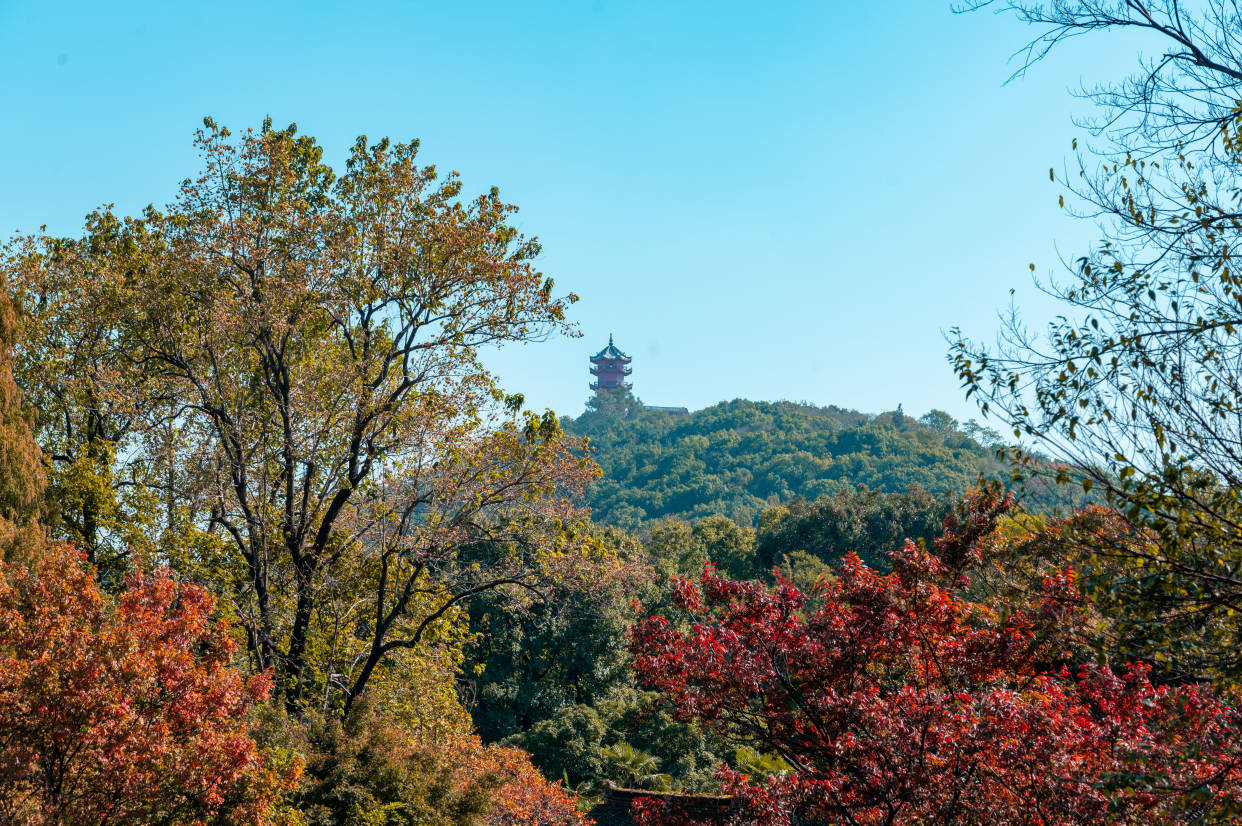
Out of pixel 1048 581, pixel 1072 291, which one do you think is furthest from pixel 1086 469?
pixel 1048 581

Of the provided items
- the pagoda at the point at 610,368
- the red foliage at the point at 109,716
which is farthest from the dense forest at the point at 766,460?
the red foliage at the point at 109,716

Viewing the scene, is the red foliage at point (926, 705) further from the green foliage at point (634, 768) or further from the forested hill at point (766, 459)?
the forested hill at point (766, 459)

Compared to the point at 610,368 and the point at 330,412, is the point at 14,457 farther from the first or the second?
the point at 610,368

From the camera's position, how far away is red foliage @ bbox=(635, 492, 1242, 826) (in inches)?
211

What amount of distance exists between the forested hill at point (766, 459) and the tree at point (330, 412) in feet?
173

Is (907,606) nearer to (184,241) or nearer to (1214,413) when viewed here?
(1214,413)

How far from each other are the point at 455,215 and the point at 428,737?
6462 mm

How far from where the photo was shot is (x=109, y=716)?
6207 millimetres

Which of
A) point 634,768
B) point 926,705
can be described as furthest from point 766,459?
point 926,705

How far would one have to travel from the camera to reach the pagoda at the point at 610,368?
121 metres

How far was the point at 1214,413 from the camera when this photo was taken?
4.25 meters

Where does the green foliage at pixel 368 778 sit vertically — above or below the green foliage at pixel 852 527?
below

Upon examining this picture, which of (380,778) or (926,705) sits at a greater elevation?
(926,705)

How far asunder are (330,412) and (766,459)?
241 ft
